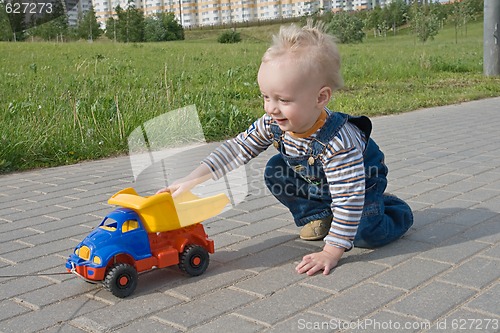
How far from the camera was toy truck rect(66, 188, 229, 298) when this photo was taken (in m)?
2.73

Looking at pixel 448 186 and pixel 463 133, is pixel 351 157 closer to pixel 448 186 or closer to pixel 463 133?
pixel 448 186

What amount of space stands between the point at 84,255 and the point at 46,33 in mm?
41956

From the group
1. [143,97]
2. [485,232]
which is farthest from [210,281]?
[143,97]

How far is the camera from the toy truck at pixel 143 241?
273cm

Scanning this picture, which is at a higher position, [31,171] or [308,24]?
[308,24]

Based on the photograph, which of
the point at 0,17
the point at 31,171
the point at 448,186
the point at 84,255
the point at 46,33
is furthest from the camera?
the point at 46,33

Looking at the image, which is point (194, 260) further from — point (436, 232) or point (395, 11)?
point (395, 11)

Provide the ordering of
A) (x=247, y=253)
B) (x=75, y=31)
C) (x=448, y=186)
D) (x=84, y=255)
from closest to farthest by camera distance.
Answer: (x=84, y=255)
(x=247, y=253)
(x=448, y=186)
(x=75, y=31)

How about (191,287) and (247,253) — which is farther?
(247,253)

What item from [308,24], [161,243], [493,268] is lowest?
[493,268]

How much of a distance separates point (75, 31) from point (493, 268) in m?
46.6

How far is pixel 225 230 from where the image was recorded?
3.83m

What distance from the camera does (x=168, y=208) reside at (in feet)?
9.48

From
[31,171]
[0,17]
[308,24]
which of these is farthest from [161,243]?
[0,17]
